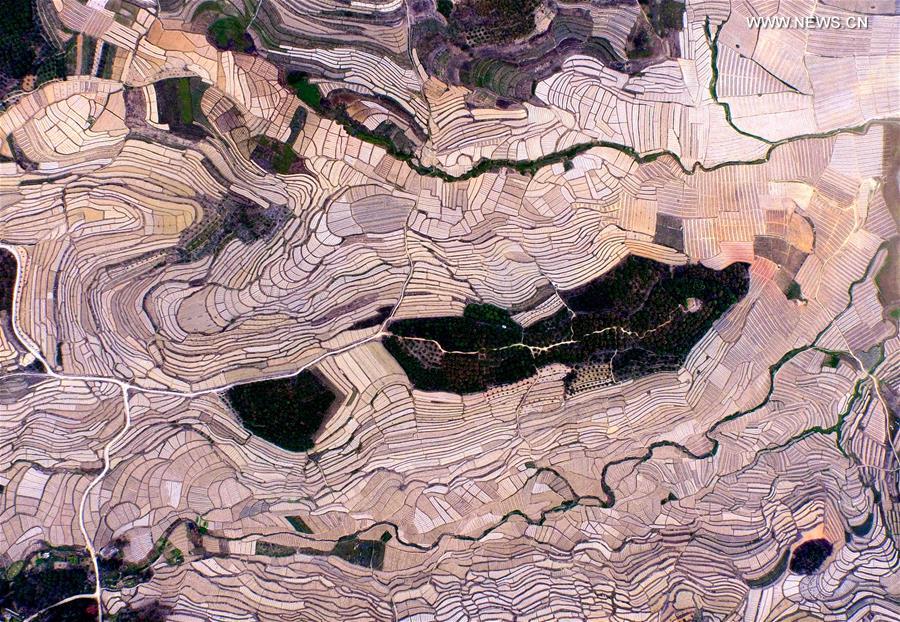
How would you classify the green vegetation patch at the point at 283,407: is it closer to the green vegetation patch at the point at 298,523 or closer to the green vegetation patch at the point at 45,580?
the green vegetation patch at the point at 298,523

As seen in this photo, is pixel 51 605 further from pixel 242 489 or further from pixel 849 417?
pixel 849 417

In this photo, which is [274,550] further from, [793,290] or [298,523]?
[793,290]

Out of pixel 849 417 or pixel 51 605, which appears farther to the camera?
pixel 849 417

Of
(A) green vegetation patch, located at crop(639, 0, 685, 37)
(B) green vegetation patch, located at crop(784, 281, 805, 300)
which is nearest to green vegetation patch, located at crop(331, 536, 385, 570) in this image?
(B) green vegetation patch, located at crop(784, 281, 805, 300)

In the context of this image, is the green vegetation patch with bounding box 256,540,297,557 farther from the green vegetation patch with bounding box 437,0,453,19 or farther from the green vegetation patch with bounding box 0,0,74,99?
the green vegetation patch with bounding box 437,0,453,19

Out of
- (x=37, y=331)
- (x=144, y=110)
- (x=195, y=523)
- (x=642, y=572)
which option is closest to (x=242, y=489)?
(x=195, y=523)

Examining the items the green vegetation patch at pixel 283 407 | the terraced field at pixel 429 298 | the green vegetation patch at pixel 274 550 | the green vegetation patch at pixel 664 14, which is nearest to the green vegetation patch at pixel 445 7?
the terraced field at pixel 429 298
